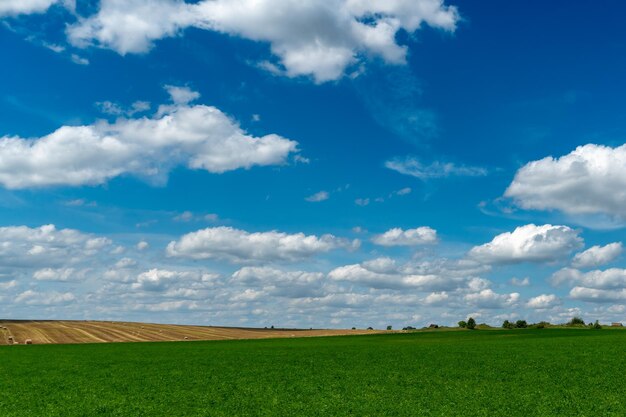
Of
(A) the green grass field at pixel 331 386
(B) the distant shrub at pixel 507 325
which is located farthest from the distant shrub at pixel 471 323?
(A) the green grass field at pixel 331 386

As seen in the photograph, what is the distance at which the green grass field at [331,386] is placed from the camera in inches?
923

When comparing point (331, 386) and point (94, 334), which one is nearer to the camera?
point (331, 386)

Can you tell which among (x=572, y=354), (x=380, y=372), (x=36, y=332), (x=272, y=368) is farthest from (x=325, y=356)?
(x=36, y=332)

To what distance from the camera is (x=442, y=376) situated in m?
33.1

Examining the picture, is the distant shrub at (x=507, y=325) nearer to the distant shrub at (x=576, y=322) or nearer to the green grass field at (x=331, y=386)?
the distant shrub at (x=576, y=322)

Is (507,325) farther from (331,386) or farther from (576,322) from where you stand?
(331,386)

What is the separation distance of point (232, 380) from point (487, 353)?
981 inches

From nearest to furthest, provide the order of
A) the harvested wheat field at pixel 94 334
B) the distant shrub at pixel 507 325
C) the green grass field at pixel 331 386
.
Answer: the green grass field at pixel 331 386, the harvested wheat field at pixel 94 334, the distant shrub at pixel 507 325

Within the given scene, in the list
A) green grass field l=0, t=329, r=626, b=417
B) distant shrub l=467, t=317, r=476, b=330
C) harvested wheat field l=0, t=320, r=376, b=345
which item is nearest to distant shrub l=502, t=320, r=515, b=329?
distant shrub l=467, t=317, r=476, b=330

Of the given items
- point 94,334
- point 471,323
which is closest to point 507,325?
point 471,323

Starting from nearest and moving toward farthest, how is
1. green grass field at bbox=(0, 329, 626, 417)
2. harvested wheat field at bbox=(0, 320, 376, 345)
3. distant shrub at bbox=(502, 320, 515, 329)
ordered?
green grass field at bbox=(0, 329, 626, 417) → harvested wheat field at bbox=(0, 320, 376, 345) → distant shrub at bbox=(502, 320, 515, 329)

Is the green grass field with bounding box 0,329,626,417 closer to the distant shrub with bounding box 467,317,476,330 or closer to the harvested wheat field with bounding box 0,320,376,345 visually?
the harvested wheat field with bounding box 0,320,376,345

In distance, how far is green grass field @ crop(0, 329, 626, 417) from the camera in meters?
23.5

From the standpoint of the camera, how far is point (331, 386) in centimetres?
2972
